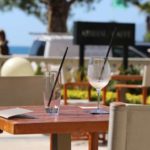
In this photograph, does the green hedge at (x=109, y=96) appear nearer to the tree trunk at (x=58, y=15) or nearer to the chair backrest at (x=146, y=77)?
the chair backrest at (x=146, y=77)

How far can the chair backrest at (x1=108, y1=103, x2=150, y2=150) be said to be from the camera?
12.4ft

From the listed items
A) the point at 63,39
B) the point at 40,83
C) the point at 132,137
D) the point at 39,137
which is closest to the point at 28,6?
the point at 63,39

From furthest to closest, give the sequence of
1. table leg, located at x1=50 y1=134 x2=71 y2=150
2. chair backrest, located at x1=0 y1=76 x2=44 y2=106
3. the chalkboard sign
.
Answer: the chalkboard sign → chair backrest, located at x1=0 y1=76 x2=44 y2=106 → table leg, located at x1=50 y1=134 x2=71 y2=150

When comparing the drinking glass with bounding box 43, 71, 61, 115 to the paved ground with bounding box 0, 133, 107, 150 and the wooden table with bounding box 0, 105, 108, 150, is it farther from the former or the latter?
the paved ground with bounding box 0, 133, 107, 150

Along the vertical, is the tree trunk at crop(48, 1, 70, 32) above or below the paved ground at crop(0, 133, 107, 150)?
above

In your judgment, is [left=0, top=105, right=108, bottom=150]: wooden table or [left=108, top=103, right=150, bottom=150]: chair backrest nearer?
[left=108, top=103, right=150, bottom=150]: chair backrest

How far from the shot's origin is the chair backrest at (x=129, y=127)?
149 inches

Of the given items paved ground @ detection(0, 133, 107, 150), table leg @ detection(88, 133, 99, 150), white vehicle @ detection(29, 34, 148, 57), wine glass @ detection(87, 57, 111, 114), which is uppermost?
white vehicle @ detection(29, 34, 148, 57)

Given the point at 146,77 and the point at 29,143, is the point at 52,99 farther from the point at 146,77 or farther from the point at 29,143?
the point at 146,77

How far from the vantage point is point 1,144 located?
852 centimetres

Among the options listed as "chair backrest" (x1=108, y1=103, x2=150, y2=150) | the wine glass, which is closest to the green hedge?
the wine glass

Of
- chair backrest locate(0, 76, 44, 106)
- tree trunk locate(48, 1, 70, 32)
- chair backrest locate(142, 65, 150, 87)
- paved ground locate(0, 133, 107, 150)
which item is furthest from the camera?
tree trunk locate(48, 1, 70, 32)

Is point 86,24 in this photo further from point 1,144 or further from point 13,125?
point 13,125

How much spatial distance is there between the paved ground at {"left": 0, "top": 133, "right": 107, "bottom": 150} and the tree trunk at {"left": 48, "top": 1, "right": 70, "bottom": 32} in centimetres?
1579
